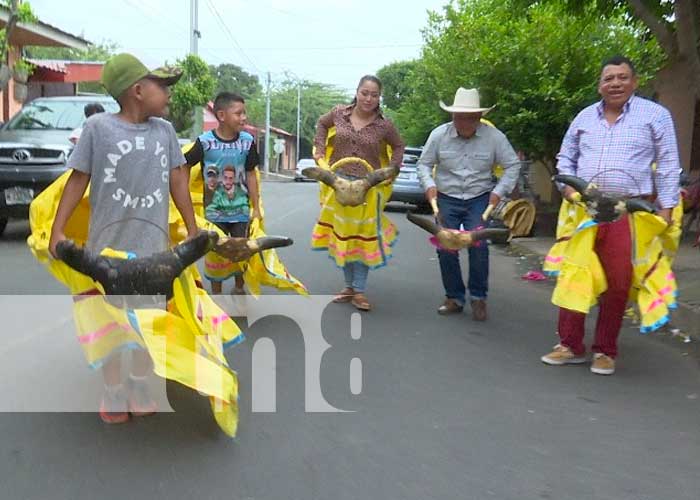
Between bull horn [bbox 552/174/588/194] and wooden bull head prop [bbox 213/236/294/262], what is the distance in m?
1.75

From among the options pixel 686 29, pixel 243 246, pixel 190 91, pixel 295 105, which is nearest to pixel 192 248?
pixel 243 246

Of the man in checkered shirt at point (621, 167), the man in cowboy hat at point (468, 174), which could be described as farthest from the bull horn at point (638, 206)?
the man in cowboy hat at point (468, 174)

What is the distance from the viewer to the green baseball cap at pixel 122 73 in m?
3.78

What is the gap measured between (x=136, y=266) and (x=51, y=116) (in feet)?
30.0

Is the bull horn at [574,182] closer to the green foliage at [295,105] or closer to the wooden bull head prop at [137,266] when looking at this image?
the wooden bull head prop at [137,266]

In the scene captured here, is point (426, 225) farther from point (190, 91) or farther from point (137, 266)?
point (190, 91)

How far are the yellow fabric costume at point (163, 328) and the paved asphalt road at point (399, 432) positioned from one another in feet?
1.13

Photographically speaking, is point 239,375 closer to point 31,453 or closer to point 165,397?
point 165,397

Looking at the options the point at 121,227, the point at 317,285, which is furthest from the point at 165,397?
the point at 317,285

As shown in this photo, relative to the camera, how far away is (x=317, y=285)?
796cm

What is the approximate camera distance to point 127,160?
149 inches

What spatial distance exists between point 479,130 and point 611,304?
206 centimetres

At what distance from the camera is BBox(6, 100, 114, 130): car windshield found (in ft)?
37.9

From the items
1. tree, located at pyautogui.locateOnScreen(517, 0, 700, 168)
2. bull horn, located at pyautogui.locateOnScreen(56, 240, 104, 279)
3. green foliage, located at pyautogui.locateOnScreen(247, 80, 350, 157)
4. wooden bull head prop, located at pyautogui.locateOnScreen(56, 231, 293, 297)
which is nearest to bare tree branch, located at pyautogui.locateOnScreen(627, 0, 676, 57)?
tree, located at pyautogui.locateOnScreen(517, 0, 700, 168)
